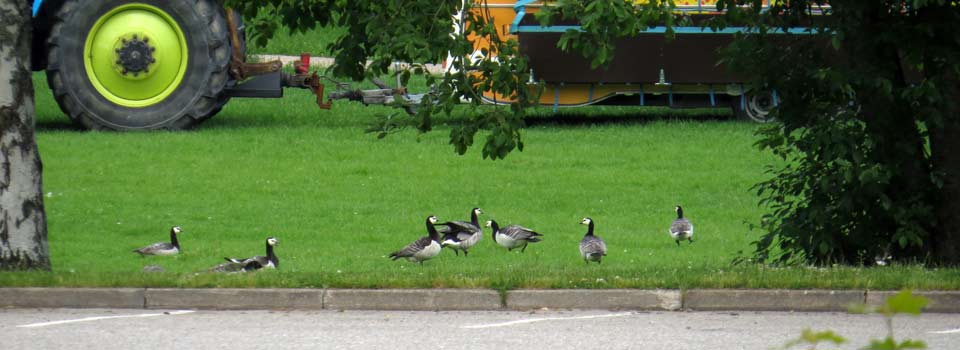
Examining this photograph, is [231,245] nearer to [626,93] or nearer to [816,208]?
[816,208]

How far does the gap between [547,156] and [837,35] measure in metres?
8.99

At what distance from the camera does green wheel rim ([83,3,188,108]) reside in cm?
1927

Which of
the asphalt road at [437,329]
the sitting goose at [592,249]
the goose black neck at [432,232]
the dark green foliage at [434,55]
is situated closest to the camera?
the asphalt road at [437,329]

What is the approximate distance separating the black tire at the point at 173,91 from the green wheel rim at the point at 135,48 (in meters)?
0.08

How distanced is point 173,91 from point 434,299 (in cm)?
1114

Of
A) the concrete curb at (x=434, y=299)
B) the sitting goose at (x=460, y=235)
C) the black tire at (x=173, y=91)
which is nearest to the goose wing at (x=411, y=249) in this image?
the sitting goose at (x=460, y=235)

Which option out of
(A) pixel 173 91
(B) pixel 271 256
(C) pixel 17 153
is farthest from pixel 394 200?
(C) pixel 17 153

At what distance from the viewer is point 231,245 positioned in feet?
43.7

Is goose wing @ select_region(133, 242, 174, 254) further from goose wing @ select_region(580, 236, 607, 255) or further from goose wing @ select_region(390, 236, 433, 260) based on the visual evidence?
goose wing @ select_region(580, 236, 607, 255)

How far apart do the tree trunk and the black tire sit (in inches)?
366

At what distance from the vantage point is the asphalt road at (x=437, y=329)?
8.05 meters

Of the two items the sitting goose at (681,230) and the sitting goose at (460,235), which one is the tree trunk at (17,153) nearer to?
the sitting goose at (460,235)

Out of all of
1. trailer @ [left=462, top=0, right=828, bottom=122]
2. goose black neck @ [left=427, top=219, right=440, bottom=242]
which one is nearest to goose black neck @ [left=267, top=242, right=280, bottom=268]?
goose black neck @ [left=427, top=219, right=440, bottom=242]

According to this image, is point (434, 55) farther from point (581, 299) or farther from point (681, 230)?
point (681, 230)
